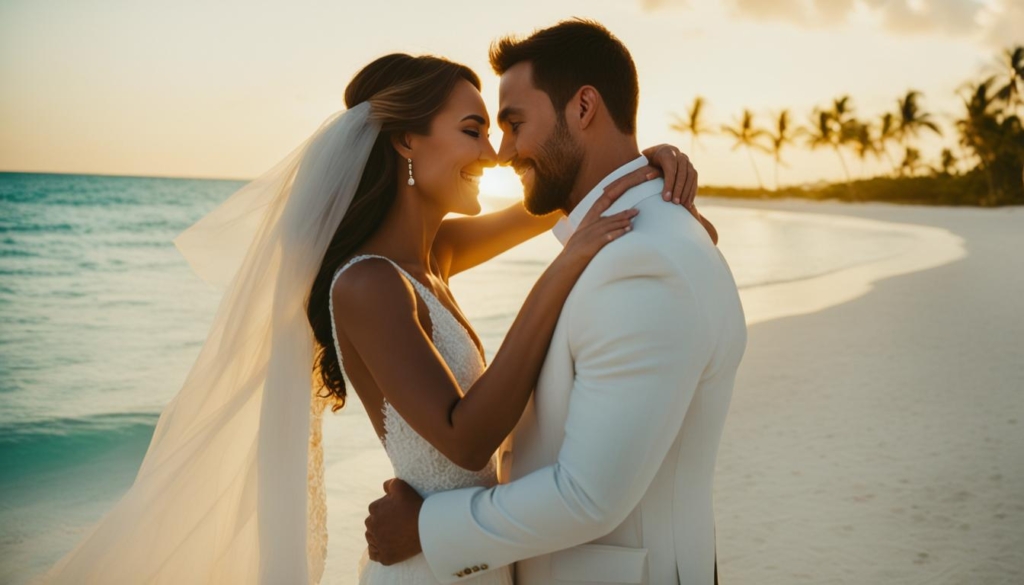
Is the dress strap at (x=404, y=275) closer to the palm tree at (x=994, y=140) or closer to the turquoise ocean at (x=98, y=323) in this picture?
the turquoise ocean at (x=98, y=323)

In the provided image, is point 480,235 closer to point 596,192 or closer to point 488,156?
point 488,156

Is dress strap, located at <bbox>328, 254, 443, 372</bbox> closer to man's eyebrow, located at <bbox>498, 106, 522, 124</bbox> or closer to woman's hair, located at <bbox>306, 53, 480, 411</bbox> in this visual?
woman's hair, located at <bbox>306, 53, 480, 411</bbox>

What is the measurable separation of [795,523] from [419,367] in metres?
3.81

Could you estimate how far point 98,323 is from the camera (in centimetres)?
1714

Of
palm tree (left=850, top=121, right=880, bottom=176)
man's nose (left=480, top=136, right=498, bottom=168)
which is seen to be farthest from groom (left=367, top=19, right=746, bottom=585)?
palm tree (left=850, top=121, right=880, bottom=176)

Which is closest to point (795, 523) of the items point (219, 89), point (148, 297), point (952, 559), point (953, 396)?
point (952, 559)

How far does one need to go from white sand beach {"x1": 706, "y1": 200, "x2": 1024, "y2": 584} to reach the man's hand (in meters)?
2.82

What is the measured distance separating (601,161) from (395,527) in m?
1.25

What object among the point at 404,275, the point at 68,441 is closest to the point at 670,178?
the point at 404,275

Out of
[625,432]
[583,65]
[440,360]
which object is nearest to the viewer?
[625,432]

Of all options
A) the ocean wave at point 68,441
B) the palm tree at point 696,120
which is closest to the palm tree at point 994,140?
the palm tree at point 696,120

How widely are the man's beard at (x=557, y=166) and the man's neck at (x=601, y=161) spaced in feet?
0.07

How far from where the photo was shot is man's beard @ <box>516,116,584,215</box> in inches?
→ 101

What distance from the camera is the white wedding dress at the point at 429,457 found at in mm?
2410
